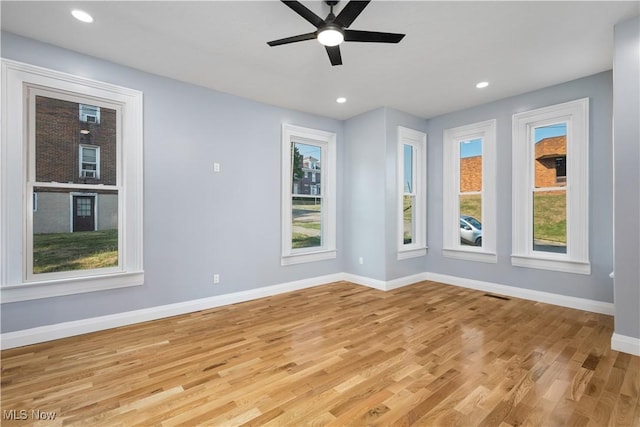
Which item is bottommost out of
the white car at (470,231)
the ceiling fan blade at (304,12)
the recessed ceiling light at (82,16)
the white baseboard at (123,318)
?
the white baseboard at (123,318)

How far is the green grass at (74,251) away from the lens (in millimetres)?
2900

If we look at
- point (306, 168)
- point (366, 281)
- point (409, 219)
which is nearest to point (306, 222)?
point (306, 168)

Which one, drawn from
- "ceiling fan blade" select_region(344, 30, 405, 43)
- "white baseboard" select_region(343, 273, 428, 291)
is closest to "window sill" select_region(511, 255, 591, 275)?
"white baseboard" select_region(343, 273, 428, 291)

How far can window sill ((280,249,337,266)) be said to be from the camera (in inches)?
181

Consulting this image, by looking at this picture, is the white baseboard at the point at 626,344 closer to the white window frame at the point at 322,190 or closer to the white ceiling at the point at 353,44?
the white ceiling at the point at 353,44

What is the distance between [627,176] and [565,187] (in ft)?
4.51

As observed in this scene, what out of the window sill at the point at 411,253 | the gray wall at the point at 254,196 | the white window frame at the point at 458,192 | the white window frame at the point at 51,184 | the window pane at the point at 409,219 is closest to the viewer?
the white window frame at the point at 51,184

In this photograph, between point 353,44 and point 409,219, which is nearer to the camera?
point 353,44

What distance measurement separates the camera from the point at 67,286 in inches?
115

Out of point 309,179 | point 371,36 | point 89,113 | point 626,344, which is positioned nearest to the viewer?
point 371,36

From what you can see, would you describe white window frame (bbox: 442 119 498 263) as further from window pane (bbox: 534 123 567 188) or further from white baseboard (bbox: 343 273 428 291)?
white baseboard (bbox: 343 273 428 291)

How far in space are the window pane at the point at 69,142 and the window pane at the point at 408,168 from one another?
4304 millimetres

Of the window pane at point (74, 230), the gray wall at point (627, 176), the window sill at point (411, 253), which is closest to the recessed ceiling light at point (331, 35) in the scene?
the gray wall at point (627, 176)

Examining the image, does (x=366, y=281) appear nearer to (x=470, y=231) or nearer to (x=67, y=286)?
(x=470, y=231)
